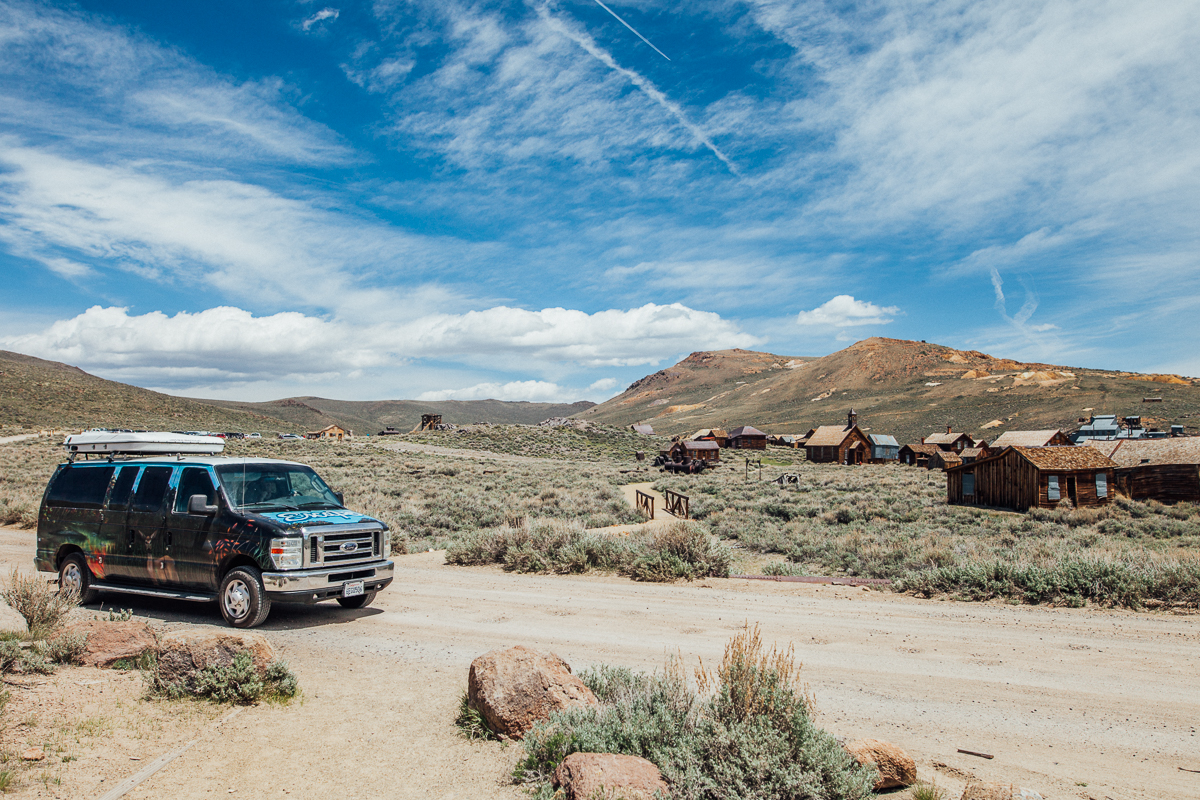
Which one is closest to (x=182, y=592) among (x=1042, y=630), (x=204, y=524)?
(x=204, y=524)

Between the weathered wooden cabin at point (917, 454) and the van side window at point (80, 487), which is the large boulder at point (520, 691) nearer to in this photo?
the van side window at point (80, 487)

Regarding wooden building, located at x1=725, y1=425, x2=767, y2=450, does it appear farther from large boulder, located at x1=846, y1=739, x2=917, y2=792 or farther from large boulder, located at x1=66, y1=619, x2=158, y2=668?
large boulder, located at x1=846, y1=739, x2=917, y2=792

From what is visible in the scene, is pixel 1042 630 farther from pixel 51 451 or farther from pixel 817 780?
pixel 51 451

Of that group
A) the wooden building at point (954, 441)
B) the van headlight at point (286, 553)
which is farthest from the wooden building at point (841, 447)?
the van headlight at point (286, 553)

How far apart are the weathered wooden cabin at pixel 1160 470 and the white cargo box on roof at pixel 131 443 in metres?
37.8

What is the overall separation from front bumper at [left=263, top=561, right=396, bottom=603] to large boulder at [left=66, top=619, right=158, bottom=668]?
1333mm

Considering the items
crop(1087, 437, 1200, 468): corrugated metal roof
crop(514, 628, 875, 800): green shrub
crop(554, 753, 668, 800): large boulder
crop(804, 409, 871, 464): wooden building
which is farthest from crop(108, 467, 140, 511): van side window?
crop(804, 409, 871, 464): wooden building

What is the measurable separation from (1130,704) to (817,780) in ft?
13.7

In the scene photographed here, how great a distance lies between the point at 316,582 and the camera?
8062 mm

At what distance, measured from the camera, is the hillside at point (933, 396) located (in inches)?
3656

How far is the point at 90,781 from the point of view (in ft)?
14.2

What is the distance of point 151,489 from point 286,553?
107 inches

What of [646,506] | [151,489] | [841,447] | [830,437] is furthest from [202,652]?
[830,437]

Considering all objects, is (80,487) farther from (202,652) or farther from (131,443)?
(202,652)
